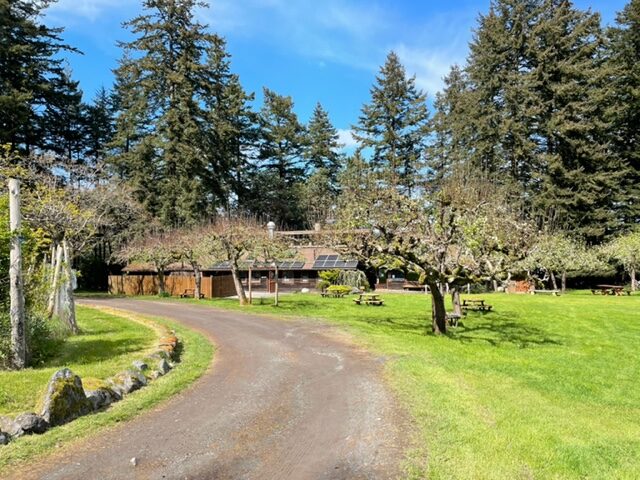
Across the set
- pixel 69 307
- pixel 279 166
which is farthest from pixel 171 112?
pixel 69 307

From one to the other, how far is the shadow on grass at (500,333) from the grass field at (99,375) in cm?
882

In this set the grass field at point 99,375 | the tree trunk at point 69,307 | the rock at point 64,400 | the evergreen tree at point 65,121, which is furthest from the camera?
the evergreen tree at point 65,121

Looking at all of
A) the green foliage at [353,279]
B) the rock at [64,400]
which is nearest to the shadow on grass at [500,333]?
the rock at [64,400]

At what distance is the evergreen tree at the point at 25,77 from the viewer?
3078 centimetres

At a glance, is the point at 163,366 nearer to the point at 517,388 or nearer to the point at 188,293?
the point at 517,388

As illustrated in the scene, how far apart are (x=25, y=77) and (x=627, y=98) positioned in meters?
48.8

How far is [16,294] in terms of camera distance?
9109mm

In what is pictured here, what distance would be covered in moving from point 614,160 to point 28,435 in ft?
153

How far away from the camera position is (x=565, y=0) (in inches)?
1667

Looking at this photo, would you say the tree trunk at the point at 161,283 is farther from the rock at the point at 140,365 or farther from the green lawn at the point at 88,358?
the rock at the point at 140,365

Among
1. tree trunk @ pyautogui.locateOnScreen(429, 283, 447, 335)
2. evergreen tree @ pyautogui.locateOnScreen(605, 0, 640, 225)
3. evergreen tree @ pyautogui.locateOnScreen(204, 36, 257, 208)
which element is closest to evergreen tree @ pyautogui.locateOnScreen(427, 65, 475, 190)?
evergreen tree @ pyautogui.locateOnScreen(605, 0, 640, 225)

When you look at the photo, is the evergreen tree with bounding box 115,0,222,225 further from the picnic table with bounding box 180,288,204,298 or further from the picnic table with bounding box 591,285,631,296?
the picnic table with bounding box 591,285,631,296

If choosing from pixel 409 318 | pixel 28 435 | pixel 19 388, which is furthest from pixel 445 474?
pixel 409 318

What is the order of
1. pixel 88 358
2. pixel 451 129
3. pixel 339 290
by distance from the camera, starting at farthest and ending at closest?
pixel 451 129 < pixel 339 290 < pixel 88 358
